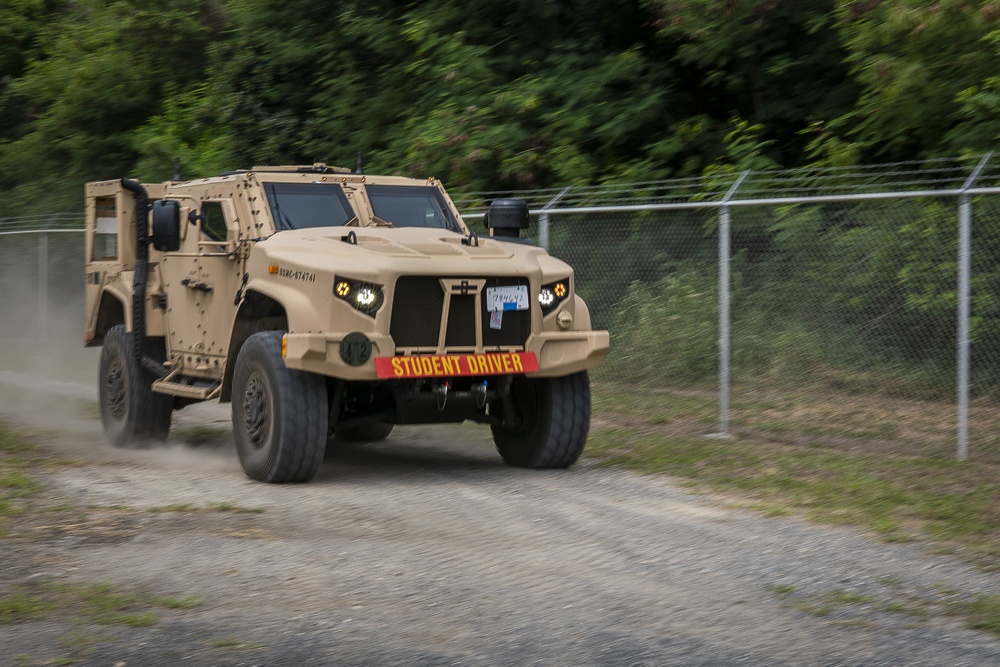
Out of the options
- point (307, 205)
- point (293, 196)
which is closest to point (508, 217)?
point (307, 205)

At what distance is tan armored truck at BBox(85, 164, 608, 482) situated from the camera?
9008 millimetres

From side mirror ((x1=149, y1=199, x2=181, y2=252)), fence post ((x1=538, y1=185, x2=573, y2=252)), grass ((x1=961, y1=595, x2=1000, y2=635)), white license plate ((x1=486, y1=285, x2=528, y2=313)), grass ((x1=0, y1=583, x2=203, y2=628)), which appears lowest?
grass ((x1=961, y1=595, x2=1000, y2=635))

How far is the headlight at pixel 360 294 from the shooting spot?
8.92 m

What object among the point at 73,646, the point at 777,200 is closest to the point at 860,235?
the point at 777,200

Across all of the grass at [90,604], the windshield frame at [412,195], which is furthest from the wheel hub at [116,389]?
the grass at [90,604]

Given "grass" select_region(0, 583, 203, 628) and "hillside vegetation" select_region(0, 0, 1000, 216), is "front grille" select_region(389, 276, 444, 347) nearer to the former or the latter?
"grass" select_region(0, 583, 203, 628)

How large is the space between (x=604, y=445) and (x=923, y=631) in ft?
19.6

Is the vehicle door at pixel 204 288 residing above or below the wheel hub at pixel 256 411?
above

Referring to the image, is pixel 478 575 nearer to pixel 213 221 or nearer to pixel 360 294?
pixel 360 294

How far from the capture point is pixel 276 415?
905 centimetres

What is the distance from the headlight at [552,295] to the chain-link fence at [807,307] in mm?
2369

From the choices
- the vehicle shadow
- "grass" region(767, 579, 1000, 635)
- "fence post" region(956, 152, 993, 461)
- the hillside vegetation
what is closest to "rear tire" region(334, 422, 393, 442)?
the vehicle shadow

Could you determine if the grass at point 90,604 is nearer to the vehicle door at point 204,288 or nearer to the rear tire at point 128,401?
the vehicle door at point 204,288

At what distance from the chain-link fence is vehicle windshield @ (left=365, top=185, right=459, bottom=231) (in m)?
2.37
